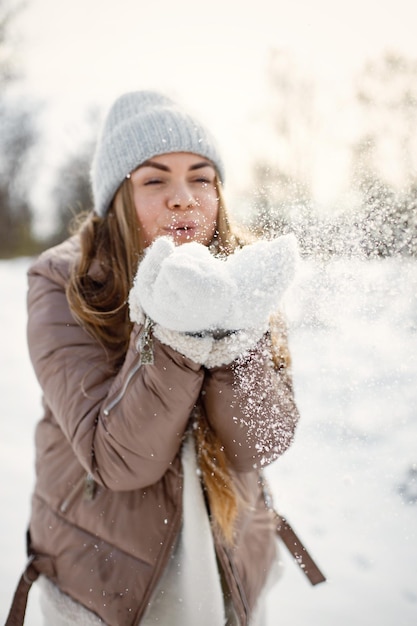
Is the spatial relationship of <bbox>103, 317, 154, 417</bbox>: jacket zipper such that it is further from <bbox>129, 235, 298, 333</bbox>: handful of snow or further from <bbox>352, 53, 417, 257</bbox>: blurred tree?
<bbox>352, 53, 417, 257</bbox>: blurred tree

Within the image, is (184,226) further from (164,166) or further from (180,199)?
(164,166)

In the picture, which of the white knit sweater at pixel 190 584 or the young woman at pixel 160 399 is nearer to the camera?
the young woman at pixel 160 399

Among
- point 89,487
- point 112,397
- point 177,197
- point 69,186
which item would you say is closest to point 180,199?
point 177,197

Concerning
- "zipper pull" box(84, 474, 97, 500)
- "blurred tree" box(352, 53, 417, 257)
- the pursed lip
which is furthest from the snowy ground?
"zipper pull" box(84, 474, 97, 500)

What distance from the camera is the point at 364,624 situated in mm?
1411

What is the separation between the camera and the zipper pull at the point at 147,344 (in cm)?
87

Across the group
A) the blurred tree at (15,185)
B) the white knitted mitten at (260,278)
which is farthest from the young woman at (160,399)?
the blurred tree at (15,185)

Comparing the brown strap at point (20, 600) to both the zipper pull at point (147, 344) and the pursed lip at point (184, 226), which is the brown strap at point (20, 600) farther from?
the pursed lip at point (184, 226)

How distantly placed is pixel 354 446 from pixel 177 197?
667 mm

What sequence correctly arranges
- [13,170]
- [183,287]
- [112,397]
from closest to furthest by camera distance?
[183,287] < [112,397] < [13,170]

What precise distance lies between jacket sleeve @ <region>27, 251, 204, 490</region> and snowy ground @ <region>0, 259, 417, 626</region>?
0.26 m

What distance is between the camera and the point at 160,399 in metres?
0.89

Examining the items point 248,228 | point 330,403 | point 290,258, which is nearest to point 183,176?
point 248,228

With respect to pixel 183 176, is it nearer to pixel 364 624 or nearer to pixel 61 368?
pixel 61 368
